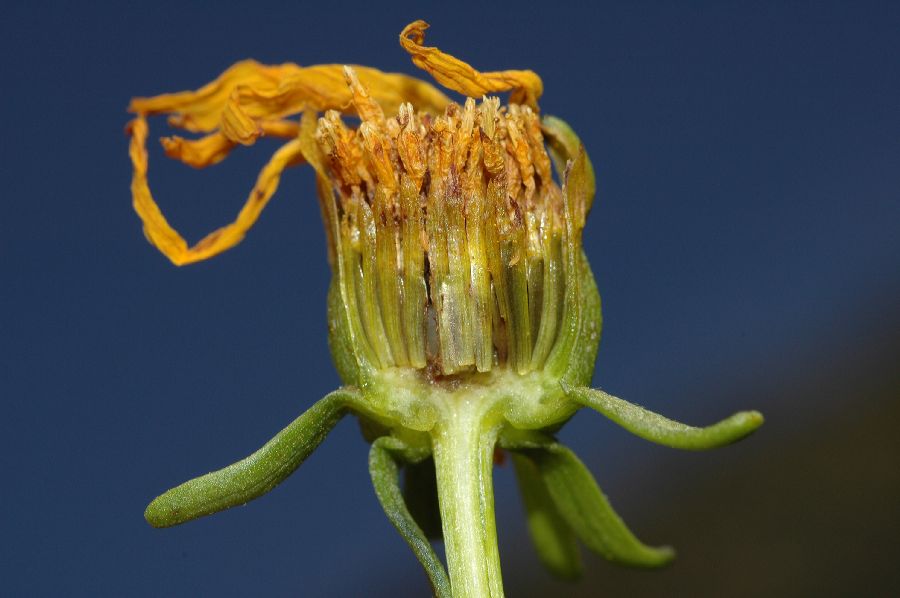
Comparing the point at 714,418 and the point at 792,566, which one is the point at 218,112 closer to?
the point at 792,566

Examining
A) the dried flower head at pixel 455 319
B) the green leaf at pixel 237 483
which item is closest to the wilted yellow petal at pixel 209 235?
the dried flower head at pixel 455 319

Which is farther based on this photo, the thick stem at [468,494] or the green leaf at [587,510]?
the green leaf at [587,510]

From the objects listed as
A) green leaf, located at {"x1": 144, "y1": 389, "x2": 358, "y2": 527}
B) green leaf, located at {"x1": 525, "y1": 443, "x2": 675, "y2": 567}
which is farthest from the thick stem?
green leaf, located at {"x1": 144, "y1": 389, "x2": 358, "y2": 527}

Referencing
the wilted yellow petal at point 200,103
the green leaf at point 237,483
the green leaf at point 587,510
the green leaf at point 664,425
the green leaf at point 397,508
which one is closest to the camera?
the green leaf at point 664,425

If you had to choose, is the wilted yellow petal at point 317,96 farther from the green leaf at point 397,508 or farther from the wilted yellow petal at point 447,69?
the green leaf at point 397,508

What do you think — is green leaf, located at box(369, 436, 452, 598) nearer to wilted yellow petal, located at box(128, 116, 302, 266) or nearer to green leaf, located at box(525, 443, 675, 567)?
green leaf, located at box(525, 443, 675, 567)

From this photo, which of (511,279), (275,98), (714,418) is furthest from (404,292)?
(714,418)
